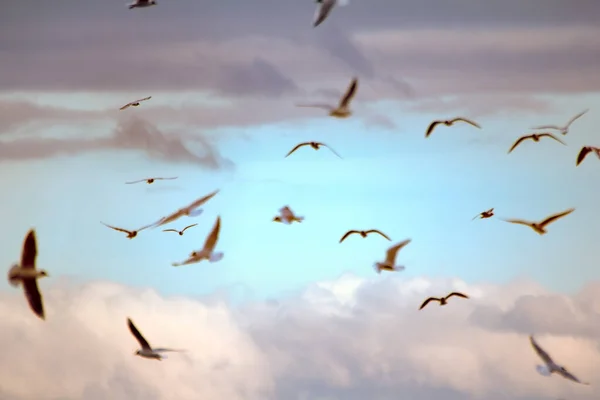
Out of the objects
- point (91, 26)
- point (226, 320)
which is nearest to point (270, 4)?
point (91, 26)

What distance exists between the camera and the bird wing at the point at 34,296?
350 centimetres

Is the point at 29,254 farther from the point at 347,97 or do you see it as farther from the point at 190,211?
the point at 347,97

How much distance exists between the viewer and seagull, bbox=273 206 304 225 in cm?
417

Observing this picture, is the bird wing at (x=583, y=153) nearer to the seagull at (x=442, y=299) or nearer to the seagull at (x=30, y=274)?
the seagull at (x=442, y=299)

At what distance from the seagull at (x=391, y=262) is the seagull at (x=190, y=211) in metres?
0.87

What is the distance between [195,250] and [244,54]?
39.2 inches

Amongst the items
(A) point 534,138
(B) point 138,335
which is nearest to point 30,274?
(B) point 138,335

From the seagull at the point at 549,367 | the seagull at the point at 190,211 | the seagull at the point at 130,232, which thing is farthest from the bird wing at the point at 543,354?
the seagull at the point at 130,232

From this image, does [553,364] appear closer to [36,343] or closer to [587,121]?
[587,121]

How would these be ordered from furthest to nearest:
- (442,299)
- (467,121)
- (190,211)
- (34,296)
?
(467,121)
(442,299)
(190,211)
(34,296)

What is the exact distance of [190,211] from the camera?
393 cm

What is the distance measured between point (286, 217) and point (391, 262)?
543 millimetres

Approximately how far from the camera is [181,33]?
432cm

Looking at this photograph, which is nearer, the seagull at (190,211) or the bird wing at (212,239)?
the seagull at (190,211)
